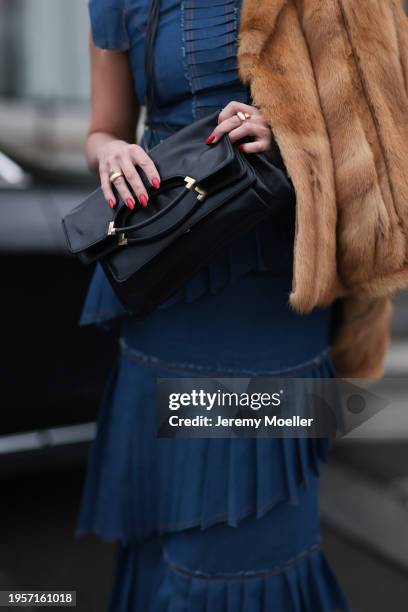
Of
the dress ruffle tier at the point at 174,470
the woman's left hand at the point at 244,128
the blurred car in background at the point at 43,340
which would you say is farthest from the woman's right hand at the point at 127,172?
the blurred car in background at the point at 43,340

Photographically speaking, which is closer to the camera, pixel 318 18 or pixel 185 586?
pixel 318 18

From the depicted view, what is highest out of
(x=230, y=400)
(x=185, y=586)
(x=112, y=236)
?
(x=112, y=236)

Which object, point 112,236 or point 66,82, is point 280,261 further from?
point 66,82

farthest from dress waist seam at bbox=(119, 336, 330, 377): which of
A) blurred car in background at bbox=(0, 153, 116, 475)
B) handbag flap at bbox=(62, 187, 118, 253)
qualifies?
blurred car in background at bbox=(0, 153, 116, 475)

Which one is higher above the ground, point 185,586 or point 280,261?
point 280,261

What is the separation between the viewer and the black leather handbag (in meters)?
1.17

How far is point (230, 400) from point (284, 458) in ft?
0.50

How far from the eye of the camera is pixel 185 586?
1.40 meters

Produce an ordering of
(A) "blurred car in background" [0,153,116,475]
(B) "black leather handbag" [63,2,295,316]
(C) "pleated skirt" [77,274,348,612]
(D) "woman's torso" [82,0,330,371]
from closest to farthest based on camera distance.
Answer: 1. (B) "black leather handbag" [63,2,295,316]
2. (D) "woman's torso" [82,0,330,371]
3. (C) "pleated skirt" [77,274,348,612]
4. (A) "blurred car in background" [0,153,116,475]

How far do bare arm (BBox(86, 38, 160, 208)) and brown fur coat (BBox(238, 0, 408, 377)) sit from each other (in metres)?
0.25

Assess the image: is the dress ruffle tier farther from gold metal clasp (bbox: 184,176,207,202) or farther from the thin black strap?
the thin black strap

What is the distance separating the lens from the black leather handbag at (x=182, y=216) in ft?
3.83

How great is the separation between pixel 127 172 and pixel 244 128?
0.20 m

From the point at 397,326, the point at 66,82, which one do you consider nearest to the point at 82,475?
the point at 397,326
